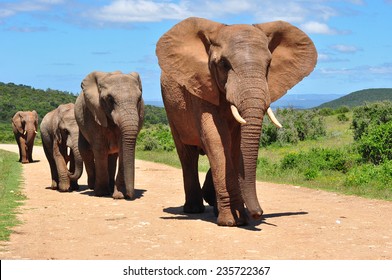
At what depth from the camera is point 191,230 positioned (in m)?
9.18

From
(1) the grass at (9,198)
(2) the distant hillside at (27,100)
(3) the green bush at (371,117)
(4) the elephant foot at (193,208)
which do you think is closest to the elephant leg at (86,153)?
(1) the grass at (9,198)

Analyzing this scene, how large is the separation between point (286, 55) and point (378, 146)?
778 centimetres

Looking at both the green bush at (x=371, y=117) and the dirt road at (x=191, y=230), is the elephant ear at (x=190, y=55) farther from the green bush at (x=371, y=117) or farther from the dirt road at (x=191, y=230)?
the green bush at (x=371, y=117)

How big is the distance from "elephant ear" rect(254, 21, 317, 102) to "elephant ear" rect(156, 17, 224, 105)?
0.72 m

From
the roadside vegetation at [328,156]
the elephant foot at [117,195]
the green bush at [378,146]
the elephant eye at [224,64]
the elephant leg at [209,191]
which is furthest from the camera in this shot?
the green bush at [378,146]

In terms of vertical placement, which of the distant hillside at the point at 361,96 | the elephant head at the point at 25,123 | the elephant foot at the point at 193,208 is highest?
the distant hillside at the point at 361,96

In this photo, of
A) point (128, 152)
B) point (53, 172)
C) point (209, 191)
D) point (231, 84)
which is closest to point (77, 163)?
point (53, 172)

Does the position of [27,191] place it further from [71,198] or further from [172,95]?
[172,95]

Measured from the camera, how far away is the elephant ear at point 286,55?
31.4 ft

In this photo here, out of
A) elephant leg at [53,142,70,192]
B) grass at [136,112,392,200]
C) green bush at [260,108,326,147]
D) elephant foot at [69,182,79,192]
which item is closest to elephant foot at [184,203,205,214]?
grass at [136,112,392,200]

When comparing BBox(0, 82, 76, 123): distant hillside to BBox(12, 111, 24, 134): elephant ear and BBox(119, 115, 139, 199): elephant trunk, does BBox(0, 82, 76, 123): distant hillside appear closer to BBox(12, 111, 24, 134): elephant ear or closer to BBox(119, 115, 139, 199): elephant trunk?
BBox(12, 111, 24, 134): elephant ear

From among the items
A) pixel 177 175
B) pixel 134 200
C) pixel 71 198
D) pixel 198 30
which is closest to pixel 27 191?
pixel 71 198

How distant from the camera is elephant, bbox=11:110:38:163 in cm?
2589

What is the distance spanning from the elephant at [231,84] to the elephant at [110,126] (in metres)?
2.41
